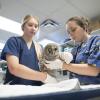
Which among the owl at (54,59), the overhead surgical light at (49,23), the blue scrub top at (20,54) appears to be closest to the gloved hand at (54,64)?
the owl at (54,59)

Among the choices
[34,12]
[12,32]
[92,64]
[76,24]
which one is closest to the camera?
[92,64]

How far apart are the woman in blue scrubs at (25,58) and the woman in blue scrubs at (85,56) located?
0.21 m

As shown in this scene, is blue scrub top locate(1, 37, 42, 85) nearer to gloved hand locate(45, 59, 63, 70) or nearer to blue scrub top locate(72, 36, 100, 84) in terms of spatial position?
gloved hand locate(45, 59, 63, 70)

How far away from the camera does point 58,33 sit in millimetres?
4520

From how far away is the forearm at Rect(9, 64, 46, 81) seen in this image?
116 cm

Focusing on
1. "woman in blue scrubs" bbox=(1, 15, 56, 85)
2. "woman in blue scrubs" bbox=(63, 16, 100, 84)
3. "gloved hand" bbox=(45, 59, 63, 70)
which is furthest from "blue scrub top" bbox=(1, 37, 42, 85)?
"woman in blue scrubs" bbox=(63, 16, 100, 84)

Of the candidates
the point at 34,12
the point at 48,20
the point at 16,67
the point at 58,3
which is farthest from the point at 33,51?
the point at 48,20

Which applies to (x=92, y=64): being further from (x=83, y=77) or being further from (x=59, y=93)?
(x=59, y=93)

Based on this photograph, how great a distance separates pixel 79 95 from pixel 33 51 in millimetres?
853

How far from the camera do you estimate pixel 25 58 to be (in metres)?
1.29

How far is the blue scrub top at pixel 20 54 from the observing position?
4.06 feet

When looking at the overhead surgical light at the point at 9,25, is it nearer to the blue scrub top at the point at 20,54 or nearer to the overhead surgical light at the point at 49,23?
the overhead surgical light at the point at 49,23

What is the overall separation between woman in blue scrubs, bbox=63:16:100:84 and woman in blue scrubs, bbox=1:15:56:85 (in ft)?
0.68

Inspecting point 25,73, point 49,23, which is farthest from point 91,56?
point 49,23
